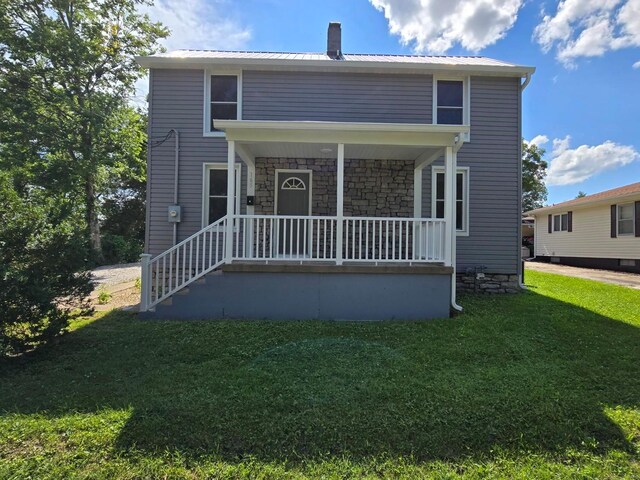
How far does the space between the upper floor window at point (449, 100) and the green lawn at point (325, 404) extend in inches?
201

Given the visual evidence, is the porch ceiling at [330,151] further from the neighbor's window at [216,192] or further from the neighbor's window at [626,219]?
the neighbor's window at [626,219]

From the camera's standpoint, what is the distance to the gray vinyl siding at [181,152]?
7730mm

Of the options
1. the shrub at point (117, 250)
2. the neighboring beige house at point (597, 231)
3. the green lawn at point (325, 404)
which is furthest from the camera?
the shrub at point (117, 250)

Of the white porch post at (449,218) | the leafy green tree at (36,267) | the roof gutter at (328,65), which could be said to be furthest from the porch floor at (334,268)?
the roof gutter at (328,65)

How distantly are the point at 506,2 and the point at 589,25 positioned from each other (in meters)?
3.56

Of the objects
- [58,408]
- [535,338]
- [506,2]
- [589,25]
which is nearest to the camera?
[58,408]

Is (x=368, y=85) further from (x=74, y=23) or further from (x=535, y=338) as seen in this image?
(x=74, y=23)

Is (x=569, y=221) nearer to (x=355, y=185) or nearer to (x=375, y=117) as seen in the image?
(x=375, y=117)

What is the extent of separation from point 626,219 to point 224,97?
51.1 feet

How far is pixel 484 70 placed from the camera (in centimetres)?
760

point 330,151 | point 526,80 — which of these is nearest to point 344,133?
point 330,151

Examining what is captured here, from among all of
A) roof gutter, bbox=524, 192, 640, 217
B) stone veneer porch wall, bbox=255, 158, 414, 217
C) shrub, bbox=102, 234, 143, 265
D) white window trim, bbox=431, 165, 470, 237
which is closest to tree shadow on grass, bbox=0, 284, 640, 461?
white window trim, bbox=431, 165, 470, 237

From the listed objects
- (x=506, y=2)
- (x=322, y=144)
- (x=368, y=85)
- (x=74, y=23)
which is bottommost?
(x=322, y=144)

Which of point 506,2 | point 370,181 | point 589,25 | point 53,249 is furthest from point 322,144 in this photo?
point 589,25
